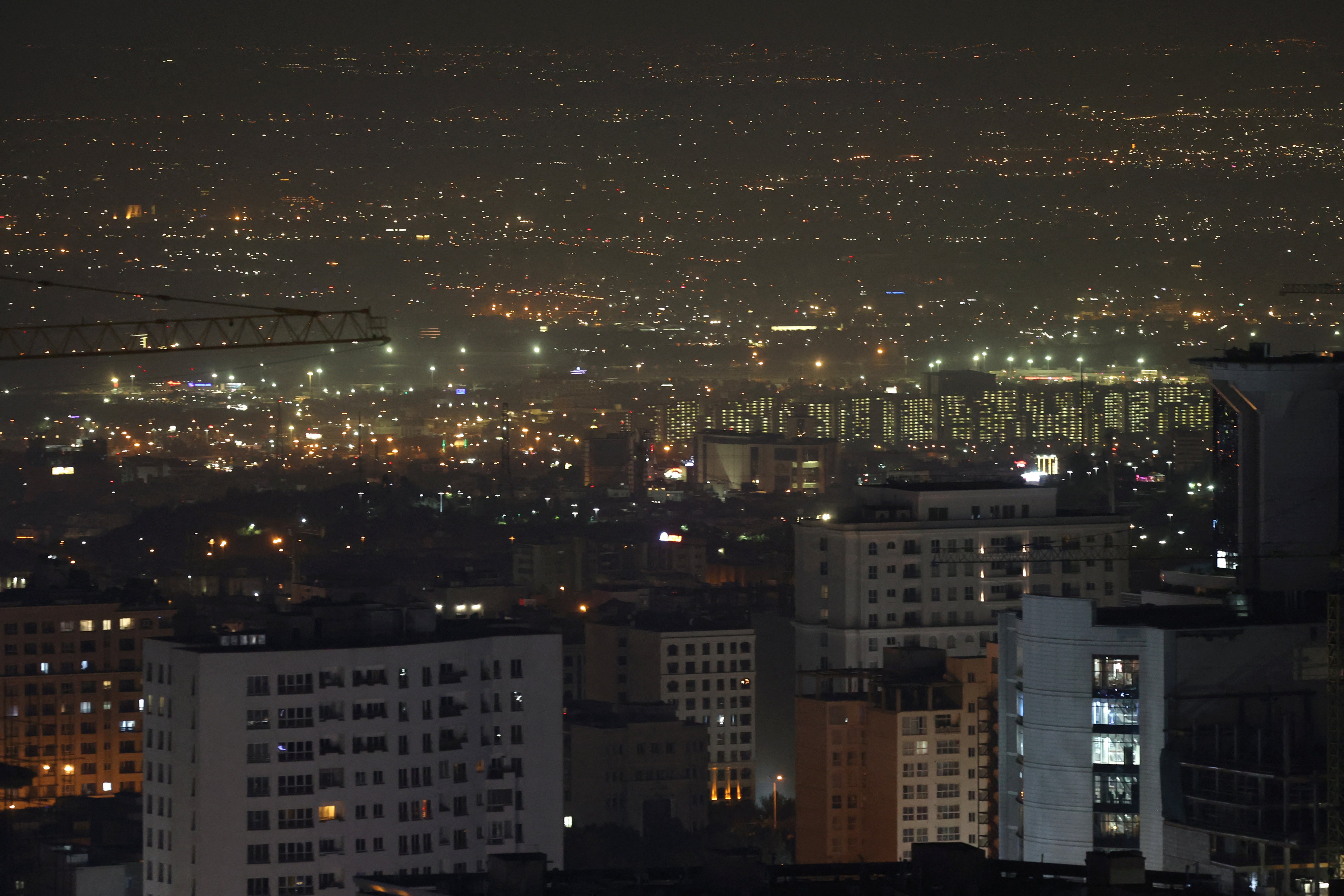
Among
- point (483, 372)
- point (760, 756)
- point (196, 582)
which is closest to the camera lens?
point (760, 756)

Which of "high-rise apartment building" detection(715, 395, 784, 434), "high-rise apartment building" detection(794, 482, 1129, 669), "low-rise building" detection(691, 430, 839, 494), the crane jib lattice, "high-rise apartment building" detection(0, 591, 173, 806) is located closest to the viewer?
"high-rise apartment building" detection(794, 482, 1129, 669)

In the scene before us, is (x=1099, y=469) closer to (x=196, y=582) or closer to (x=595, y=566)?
(x=595, y=566)

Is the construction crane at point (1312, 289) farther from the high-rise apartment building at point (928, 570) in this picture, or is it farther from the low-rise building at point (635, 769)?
the low-rise building at point (635, 769)

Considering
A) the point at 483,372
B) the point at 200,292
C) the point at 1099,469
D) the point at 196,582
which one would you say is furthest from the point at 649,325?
the point at 196,582

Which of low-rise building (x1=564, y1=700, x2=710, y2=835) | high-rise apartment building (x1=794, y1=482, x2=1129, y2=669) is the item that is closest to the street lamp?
low-rise building (x1=564, y1=700, x2=710, y2=835)

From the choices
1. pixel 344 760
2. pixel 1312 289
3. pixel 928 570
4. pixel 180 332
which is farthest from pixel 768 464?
pixel 344 760

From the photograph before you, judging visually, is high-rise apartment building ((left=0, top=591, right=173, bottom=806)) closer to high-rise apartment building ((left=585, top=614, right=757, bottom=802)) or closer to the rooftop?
high-rise apartment building ((left=585, top=614, right=757, bottom=802))

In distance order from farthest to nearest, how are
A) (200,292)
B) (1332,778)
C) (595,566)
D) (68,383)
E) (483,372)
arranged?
(483,372) < (68,383) < (200,292) < (595,566) < (1332,778)
